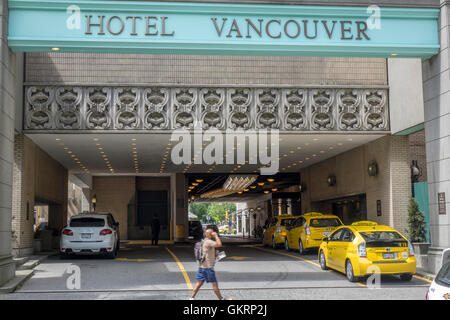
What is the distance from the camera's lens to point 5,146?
13586 millimetres

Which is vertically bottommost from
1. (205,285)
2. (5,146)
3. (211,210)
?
(205,285)

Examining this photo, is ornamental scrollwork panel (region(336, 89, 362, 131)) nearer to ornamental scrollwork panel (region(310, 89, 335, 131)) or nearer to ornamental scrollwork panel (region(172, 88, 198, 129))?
ornamental scrollwork panel (region(310, 89, 335, 131))

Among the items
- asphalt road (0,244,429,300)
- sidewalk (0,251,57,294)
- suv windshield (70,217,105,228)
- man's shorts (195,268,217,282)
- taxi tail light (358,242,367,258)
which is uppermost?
suv windshield (70,217,105,228)

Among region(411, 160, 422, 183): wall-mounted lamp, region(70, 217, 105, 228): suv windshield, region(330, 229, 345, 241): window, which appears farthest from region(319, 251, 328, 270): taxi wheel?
region(411, 160, 422, 183): wall-mounted lamp

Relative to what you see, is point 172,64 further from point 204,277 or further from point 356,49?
point 204,277

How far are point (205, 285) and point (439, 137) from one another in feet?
25.0

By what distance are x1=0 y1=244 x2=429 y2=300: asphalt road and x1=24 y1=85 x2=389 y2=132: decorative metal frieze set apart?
5.54 m

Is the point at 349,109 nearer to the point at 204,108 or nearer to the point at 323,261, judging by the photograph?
the point at 204,108

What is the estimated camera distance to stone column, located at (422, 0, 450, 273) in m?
14.2

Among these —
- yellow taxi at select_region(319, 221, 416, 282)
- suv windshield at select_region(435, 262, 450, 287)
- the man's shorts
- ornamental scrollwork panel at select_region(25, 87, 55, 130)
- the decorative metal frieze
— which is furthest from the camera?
the decorative metal frieze

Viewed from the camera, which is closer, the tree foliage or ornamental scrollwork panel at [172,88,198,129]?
ornamental scrollwork panel at [172,88,198,129]

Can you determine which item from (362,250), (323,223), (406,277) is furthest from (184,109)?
(406,277)

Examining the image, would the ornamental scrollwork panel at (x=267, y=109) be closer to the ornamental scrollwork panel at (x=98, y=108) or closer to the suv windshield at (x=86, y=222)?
the ornamental scrollwork panel at (x=98, y=108)

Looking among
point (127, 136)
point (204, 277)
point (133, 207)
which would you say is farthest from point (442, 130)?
point (133, 207)
